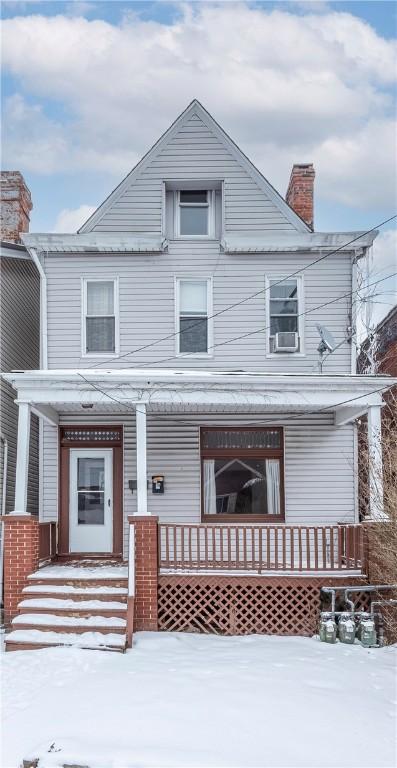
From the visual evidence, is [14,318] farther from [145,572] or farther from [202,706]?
[202,706]

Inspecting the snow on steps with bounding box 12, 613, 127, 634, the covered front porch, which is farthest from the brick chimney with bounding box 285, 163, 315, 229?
the snow on steps with bounding box 12, 613, 127, 634

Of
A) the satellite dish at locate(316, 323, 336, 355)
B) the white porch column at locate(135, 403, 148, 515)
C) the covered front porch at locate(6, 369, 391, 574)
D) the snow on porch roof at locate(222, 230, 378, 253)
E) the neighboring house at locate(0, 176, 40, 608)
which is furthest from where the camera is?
the neighboring house at locate(0, 176, 40, 608)

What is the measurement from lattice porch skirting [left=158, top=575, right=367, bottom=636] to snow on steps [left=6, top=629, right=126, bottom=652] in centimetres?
132

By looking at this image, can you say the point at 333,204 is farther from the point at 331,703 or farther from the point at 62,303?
the point at 331,703

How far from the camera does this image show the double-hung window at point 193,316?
41.4 ft

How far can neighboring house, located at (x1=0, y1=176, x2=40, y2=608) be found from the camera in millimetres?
12836

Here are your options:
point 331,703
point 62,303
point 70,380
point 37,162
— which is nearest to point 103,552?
point 70,380

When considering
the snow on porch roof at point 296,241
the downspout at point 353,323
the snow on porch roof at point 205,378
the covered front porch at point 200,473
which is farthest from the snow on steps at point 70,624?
the snow on porch roof at point 296,241

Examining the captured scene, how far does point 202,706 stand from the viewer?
6648 mm

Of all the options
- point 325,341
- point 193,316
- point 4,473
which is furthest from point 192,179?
point 4,473

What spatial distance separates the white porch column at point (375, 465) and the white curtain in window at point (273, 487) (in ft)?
6.92

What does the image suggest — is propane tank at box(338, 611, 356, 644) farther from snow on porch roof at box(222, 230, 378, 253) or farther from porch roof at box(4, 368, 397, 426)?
snow on porch roof at box(222, 230, 378, 253)

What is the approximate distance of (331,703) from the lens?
6.82m

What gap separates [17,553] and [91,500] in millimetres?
2444
